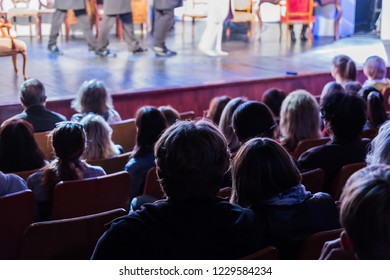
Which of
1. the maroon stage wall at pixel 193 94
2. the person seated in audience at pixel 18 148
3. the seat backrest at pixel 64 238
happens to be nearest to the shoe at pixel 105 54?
the maroon stage wall at pixel 193 94

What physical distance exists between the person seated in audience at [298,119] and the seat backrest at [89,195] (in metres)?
0.98

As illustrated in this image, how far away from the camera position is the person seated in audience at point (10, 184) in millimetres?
2174

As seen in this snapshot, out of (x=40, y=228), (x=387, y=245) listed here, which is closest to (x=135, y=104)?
(x=40, y=228)

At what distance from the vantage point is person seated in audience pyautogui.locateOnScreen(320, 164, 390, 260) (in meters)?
1.05

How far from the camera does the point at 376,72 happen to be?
4391 millimetres

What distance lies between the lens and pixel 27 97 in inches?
137

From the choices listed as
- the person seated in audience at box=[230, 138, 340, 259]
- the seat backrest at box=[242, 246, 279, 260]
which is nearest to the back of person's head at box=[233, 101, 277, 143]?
the person seated in audience at box=[230, 138, 340, 259]

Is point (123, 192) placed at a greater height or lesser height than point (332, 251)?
lesser

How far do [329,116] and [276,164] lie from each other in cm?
94

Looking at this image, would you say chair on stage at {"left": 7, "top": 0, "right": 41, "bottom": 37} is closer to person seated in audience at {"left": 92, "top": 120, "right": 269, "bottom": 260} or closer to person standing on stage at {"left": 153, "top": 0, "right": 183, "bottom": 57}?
person standing on stage at {"left": 153, "top": 0, "right": 183, "bottom": 57}

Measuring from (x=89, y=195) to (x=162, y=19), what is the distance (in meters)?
4.71

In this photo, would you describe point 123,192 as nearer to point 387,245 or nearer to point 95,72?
point 387,245

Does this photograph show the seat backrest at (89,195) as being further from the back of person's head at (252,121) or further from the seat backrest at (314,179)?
the seat backrest at (314,179)

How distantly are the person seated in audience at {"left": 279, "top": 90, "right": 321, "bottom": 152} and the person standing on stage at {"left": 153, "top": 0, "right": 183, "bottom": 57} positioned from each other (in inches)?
153
